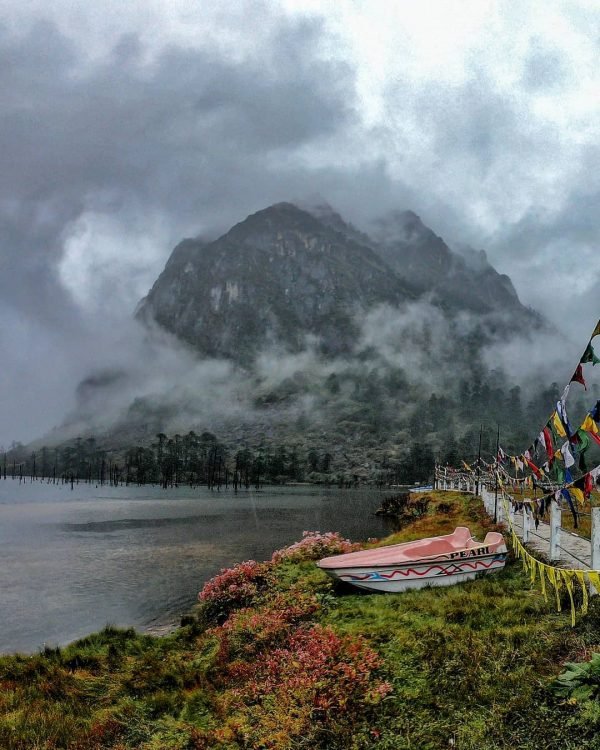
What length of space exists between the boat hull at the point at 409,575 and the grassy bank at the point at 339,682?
0.62 m

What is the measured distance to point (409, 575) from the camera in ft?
55.3

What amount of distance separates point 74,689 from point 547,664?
11.3 m

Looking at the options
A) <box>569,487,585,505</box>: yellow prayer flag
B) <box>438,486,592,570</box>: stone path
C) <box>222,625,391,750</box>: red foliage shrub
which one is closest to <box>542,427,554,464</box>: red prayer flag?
<box>438,486,592,570</box>: stone path

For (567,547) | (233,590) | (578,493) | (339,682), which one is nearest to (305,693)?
(339,682)

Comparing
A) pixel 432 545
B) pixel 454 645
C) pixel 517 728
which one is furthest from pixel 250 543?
pixel 517 728

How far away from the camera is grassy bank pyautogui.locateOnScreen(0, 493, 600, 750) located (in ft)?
26.7

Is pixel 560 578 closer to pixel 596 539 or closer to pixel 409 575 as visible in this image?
pixel 596 539

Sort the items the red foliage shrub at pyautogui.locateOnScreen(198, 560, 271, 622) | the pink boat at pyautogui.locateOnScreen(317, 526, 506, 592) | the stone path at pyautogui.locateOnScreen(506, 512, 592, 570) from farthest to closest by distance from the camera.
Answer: the red foliage shrub at pyautogui.locateOnScreen(198, 560, 271, 622) → the pink boat at pyautogui.locateOnScreen(317, 526, 506, 592) → the stone path at pyautogui.locateOnScreen(506, 512, 592, 570)

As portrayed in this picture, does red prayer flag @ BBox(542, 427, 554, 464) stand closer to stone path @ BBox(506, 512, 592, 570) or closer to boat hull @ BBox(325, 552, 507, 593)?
stone path @ BBox(506, 512, 592, 570)

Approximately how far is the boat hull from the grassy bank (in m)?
0.62

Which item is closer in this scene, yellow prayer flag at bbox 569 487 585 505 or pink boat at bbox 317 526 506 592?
yellow prayer flag at bbox 569 487 585 505

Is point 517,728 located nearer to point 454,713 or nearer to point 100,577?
point 454,713

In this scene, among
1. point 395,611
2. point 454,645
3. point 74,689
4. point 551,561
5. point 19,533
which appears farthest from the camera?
point 19,533

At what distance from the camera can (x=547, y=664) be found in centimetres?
928
